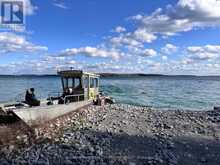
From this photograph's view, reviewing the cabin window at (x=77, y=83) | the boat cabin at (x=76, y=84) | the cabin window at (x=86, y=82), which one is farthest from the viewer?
the cabin window at (x=86, y=82)

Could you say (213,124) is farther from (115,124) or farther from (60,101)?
(60,101)

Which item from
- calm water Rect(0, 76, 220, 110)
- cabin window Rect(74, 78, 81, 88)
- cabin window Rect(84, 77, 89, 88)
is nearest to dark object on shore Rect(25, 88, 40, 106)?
cabin window Rect(74, 78, 81, 88)

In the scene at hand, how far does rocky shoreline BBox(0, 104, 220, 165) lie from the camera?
12086 millimetres

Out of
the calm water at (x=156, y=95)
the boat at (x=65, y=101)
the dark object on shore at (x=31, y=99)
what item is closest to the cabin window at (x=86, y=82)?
the boat at (x=65, y=101)

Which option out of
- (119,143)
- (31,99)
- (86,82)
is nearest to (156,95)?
(86,82)

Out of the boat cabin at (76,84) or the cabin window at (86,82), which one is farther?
the cabin window at (86,82)

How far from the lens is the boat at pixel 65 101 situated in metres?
16.2

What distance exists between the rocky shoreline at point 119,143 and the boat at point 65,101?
57cm

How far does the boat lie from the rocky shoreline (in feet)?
1.88

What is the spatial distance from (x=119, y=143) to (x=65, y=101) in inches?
354

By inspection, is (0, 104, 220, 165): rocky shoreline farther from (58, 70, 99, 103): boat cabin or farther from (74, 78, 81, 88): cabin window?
(74, 78, 81, 88): cabin window

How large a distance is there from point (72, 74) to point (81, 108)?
9.50ft

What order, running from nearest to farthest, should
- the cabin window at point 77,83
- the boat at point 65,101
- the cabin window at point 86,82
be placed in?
1. the boat at point 65,101
2. the cabin window at point 77,83
3. the cabin window at point 86,82

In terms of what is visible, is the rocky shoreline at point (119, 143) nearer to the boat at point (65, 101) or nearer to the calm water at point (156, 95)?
the boat at point (65, 101)
